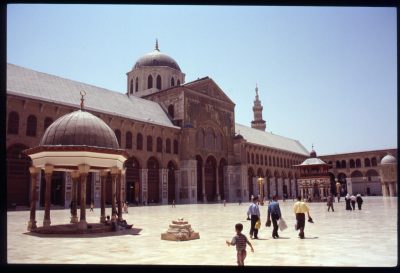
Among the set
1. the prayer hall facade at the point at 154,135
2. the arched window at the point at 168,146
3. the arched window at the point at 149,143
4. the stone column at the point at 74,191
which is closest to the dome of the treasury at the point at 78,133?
the stone column at the point at 74,191

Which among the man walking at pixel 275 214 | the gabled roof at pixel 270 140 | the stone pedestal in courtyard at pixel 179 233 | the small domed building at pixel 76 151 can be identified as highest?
the gabled roof at pixel 270 140

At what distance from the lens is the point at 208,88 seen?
44.7 metres

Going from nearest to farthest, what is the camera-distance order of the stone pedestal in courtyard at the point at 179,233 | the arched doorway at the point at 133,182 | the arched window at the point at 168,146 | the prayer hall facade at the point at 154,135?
the stone pedestal in courtyard at the point at 179,233
the prayer hall facade at the point at 154,135
the arched doorway at the point at 133,182
the arched window at the point at 168,146

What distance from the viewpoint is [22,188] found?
85.1ft

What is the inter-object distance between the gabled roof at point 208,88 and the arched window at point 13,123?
19.5 metres

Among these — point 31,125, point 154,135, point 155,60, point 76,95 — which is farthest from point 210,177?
point 31,125

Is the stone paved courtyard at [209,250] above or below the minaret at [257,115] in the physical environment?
below

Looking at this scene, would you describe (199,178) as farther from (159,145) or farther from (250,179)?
(250,179)

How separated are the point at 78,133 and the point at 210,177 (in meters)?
32.6

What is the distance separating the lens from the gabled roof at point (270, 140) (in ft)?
186

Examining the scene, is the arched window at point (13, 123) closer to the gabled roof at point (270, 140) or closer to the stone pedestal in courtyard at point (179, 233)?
the stone pedestal in courtyard at point (179, 233)

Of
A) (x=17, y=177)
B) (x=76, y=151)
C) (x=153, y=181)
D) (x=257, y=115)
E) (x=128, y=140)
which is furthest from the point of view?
(x=257, y=115)

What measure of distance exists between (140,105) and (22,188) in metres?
16.1

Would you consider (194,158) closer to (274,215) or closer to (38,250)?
(274,215)
